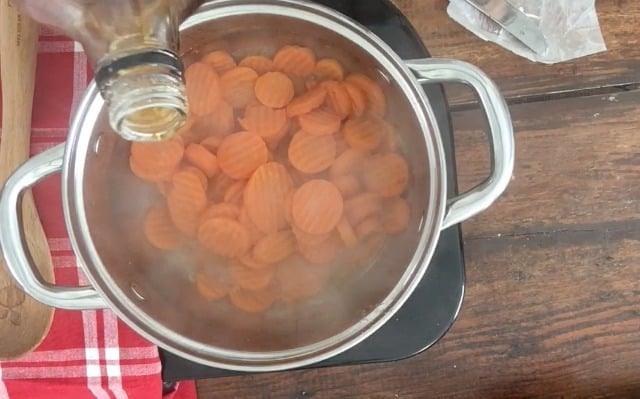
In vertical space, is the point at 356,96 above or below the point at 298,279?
above

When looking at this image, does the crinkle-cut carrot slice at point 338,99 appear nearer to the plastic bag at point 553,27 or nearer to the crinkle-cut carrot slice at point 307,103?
the crinkle-cut carrot slice at point 307,103

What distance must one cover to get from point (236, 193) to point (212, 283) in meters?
0.07

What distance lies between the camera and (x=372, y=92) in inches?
→ 22.9

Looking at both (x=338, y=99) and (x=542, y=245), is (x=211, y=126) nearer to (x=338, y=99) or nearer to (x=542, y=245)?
(x=338, y=99)

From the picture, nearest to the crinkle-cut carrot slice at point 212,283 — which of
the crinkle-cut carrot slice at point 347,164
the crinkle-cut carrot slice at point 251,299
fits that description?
the crinkle-cut carrot slice at point 251,299

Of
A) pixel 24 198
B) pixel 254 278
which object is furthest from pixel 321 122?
pixel 24 198

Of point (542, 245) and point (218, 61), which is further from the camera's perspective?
point (542, 245)

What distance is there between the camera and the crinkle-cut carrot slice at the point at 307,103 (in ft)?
1.91

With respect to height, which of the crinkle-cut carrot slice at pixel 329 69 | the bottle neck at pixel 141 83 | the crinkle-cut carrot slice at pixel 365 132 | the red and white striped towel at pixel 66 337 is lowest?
the red and white striped towel at pixel 66 337

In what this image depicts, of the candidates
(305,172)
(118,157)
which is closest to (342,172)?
(305,172)

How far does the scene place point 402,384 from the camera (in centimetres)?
69

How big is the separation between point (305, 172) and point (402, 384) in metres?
0.22

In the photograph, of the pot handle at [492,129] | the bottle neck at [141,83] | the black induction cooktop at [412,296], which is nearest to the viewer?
the bottle neck at [141,83]

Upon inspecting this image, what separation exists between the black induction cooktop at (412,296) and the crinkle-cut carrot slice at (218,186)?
0.14 meters
